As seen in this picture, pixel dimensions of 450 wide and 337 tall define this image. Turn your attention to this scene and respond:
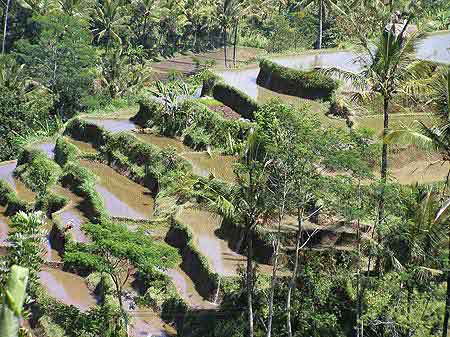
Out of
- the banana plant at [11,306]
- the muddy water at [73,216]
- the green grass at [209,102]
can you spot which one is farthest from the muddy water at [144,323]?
the green grass at [209,102]

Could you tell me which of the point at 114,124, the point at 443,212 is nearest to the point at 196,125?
the point at 114,124

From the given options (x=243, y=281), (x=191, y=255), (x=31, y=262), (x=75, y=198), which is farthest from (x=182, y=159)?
(x=31, y=262)

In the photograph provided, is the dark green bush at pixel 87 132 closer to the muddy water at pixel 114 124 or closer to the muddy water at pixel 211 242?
the muddy water at pixel 114 124

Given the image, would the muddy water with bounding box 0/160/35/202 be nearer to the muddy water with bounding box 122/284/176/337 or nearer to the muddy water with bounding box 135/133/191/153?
the muddy water with bounding box 135/133/191/153

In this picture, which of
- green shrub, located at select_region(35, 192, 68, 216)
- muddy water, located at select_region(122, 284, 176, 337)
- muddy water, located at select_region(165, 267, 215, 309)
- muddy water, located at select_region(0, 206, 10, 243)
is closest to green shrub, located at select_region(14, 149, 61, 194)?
green shrub, located at select_region(35, 192, 68, 216)

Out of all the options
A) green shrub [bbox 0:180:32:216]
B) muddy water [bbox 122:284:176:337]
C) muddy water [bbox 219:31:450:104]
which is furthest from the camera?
muddy water [bbox 219:31:450:104]
